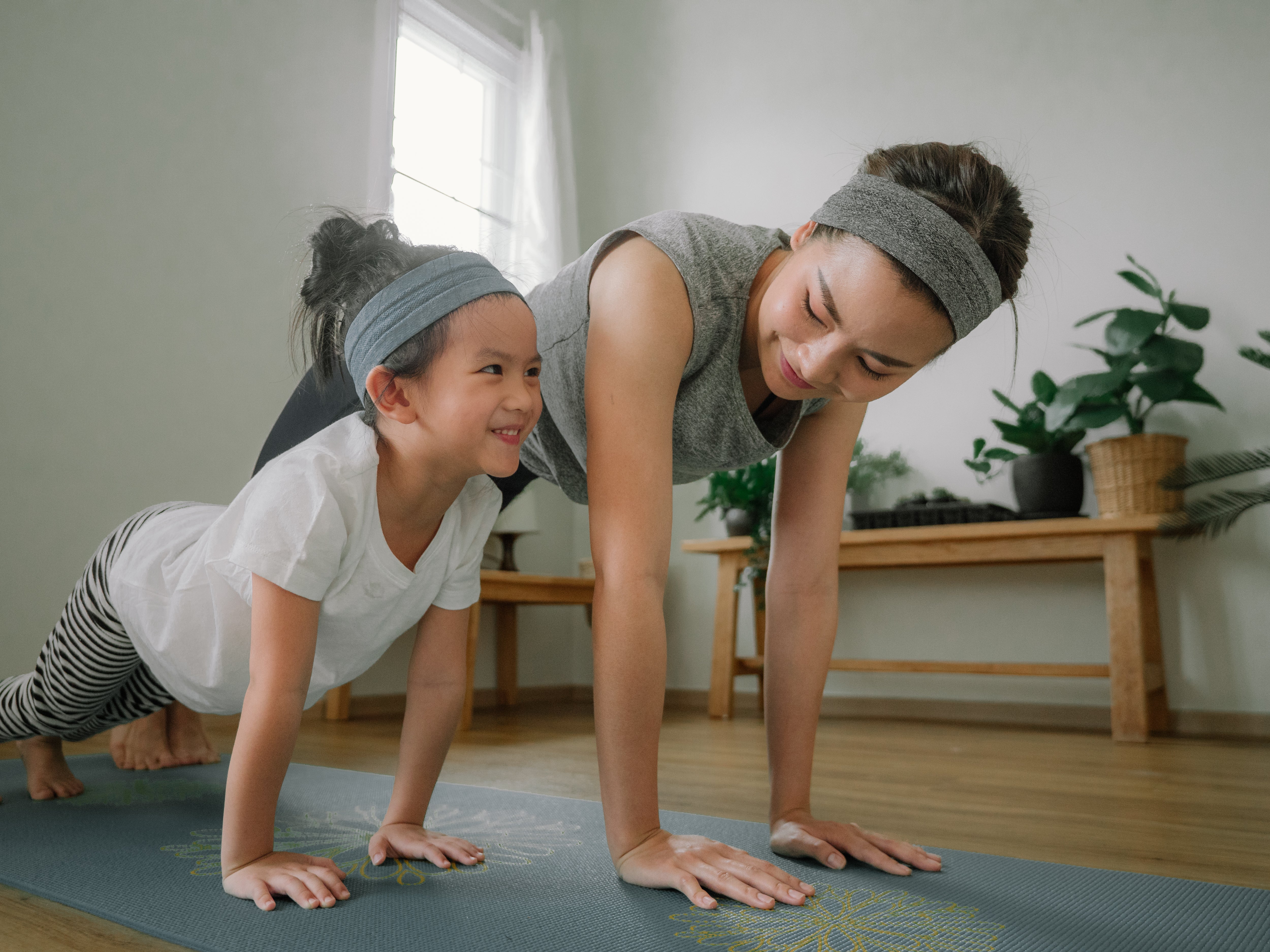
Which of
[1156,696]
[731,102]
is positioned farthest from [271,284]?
[1156,696]

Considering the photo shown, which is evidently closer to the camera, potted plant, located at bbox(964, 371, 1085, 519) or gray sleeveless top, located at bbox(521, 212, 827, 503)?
gray sleeveless top, located at bbox(521, 212, 827, 503)

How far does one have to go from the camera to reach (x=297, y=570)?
0.89m

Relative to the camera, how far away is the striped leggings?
1215 mm

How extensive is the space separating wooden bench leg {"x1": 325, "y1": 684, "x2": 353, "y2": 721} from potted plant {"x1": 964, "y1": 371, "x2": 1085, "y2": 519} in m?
2.06

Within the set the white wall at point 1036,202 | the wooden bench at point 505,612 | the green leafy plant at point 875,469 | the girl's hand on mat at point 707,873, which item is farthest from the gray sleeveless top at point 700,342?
the green leafy plant at point 875,469

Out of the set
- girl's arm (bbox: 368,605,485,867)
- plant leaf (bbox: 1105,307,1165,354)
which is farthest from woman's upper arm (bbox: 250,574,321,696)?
plant leaf (bbox: 1105,307,1165,354)

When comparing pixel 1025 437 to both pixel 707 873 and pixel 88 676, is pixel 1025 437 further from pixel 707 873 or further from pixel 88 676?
pixel 88 676

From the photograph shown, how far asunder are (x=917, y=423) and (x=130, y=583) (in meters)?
2.57

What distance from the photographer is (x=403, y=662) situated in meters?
3.00

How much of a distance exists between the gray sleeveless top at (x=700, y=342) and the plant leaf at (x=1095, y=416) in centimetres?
168

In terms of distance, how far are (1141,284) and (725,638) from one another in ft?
5.45

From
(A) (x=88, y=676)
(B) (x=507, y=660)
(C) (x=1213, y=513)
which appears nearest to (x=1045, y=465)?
(C) (x=1213, y=513)

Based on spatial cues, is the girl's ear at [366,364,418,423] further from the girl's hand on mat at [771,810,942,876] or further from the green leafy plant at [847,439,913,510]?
the green leafy plant at [847,439,913,510]

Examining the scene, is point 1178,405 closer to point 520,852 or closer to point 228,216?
point 520,852
